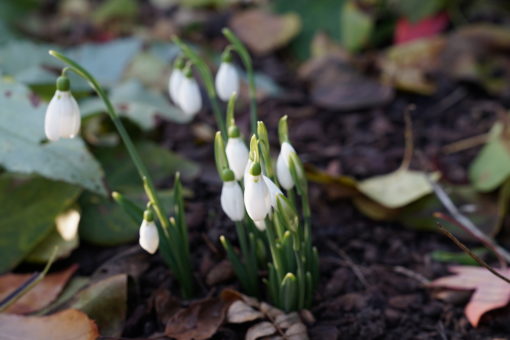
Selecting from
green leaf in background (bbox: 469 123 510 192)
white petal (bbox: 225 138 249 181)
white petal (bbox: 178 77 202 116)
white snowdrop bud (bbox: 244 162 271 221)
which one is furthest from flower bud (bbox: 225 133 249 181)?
green leaf in background (bbox: 469 123 510 192)

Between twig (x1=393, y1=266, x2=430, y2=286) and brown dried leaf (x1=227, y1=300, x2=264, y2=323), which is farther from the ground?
brown dried leaf (x1=227, y1=300, x2=264, y2=323)

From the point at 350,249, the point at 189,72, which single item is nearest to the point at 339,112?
the point at 350,249

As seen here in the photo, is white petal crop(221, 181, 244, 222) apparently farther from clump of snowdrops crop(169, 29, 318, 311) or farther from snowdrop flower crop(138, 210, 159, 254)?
snowdrop flower crop(138, 210, 159, 254)

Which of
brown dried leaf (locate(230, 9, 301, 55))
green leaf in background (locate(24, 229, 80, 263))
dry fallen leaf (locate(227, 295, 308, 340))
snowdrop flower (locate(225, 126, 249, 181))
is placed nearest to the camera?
snowdrop flower (locate(225, 126, 249, 181))

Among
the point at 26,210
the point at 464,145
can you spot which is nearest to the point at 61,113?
the point at 26,210

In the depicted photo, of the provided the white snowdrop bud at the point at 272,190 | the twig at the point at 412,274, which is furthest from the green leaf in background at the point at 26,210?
the twig at the point at 412,274

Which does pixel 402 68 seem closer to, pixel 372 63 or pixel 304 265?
pixel 372 63

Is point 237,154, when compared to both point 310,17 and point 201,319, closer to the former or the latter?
point 201,319
